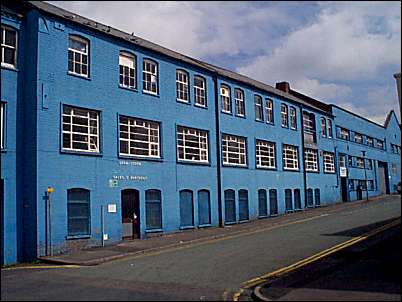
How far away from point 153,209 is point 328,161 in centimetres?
2686

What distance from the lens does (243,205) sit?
3269 cm

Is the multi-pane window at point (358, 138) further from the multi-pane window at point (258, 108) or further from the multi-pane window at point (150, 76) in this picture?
the multi-pane window at point (150, 76)

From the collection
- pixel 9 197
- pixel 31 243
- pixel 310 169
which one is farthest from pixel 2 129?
pixel 310 169

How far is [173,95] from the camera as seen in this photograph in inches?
1073

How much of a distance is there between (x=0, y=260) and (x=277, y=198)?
22.5m

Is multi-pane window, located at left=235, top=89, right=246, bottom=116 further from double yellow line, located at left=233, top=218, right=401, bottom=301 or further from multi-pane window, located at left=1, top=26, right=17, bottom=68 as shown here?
multi-pane window, located at left=1, top=26, right=17, bottom=68

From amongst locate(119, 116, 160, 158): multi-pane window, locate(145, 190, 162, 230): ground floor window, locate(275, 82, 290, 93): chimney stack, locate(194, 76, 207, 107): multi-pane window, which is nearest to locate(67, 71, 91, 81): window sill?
locate(119, 116, 160, 158): multi-pane window

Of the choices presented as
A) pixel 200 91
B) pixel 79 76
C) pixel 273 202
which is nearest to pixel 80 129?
pixel 79 76

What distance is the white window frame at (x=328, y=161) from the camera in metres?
47.1

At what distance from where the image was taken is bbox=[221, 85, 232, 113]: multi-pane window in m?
32.1

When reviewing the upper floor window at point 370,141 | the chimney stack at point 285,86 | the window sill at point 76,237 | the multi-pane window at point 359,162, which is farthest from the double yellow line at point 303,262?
the upper floor window at point 370,141

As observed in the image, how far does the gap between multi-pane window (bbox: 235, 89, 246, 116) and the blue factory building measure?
10 cm

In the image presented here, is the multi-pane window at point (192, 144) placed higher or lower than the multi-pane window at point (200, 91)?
lower

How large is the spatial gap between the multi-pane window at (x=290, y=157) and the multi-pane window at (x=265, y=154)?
1996mm
